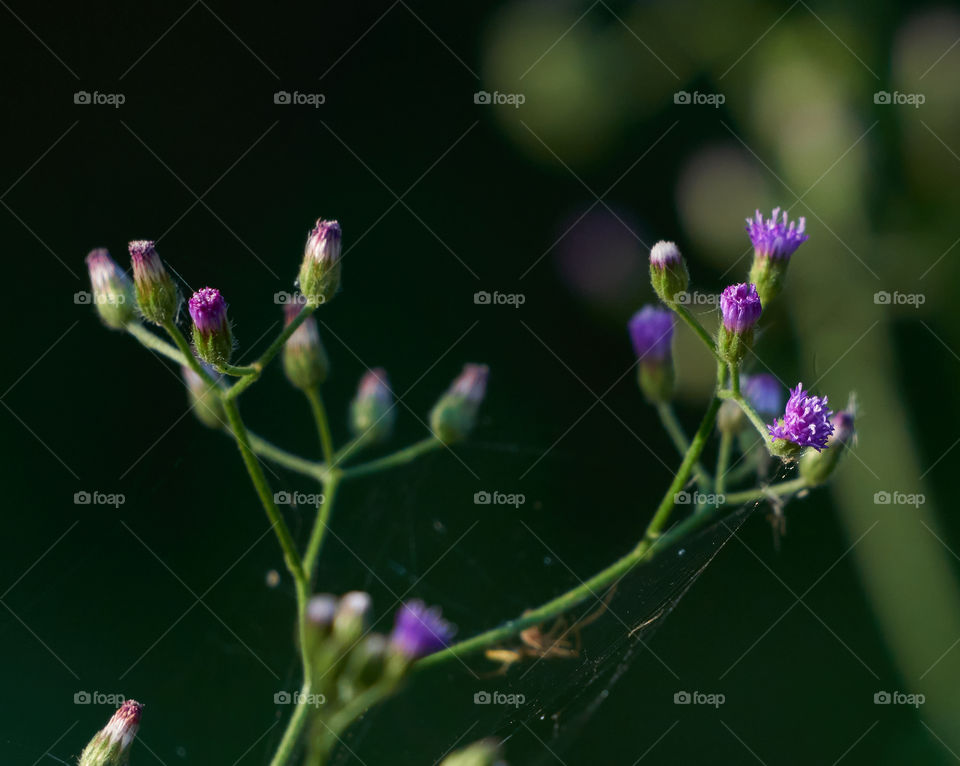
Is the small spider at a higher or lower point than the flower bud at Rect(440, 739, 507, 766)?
higher

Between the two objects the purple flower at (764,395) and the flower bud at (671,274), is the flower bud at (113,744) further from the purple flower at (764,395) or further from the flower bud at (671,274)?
the purple flower at (764,395)

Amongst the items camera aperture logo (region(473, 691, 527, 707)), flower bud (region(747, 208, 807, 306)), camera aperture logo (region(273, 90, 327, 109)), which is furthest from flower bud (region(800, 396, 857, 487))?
camera aperture logo (region(273, 90, 327, 109))

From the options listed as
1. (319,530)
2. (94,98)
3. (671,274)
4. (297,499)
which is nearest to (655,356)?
(671,274)

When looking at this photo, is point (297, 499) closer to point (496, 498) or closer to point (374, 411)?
point (374, 411)

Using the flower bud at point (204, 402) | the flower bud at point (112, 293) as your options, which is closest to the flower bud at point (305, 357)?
the flower bud at point (204, 402)

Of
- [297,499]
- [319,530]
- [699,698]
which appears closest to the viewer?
[319,530]

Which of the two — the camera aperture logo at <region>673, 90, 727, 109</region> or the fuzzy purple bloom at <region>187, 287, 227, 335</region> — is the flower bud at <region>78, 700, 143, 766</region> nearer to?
the fuzzy purple bloom at <region>187, 287, 227, 335</region>

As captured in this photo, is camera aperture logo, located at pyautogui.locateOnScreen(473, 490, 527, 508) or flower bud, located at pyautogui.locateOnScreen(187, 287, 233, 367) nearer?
flower bud, located at pyautogui.locateOnScreen(187, 287, 233, 367)
